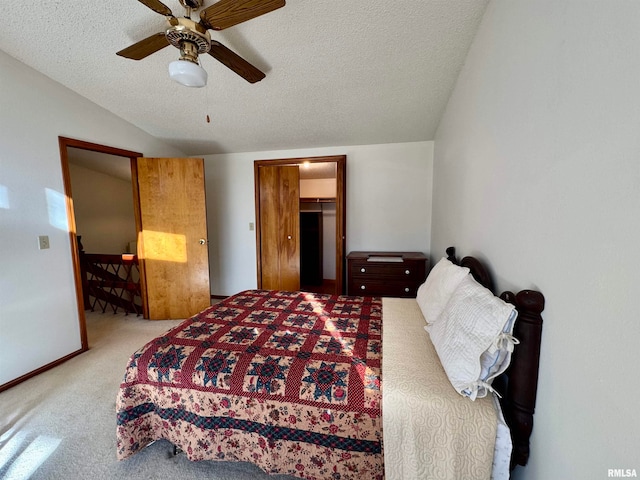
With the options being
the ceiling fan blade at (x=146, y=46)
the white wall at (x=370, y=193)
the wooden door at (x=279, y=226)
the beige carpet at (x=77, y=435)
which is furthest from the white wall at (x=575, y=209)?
the wooden door at (x=279, y=226)

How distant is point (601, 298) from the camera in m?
0.62

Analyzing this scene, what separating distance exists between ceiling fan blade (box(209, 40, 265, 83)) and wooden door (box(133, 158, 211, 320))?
1.68m

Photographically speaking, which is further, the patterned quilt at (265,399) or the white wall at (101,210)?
the white wall at (101,210)

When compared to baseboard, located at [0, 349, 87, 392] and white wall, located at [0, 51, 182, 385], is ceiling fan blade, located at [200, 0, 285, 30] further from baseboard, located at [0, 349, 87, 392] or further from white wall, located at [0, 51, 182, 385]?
baseboard, located at [0, 349, 87, 392]

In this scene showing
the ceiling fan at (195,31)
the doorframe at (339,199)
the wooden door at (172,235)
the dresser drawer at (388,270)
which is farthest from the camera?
the doorframe at (339,199)

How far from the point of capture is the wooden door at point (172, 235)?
305 centimetres

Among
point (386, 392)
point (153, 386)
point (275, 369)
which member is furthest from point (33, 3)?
point (386, 392)

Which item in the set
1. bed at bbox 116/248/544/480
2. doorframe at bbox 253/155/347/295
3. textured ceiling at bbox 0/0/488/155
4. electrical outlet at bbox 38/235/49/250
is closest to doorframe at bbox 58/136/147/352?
electrical outlet at bbox 38/235/49/250

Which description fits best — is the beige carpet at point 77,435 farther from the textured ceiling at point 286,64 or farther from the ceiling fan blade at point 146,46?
the textured ceiling at point 286,64

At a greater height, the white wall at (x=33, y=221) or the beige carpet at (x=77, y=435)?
the white wall at (x=33, y=221)

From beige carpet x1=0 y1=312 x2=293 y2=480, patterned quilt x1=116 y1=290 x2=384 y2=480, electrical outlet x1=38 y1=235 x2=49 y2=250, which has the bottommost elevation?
beige carpet x1=0 y1=312 x2=293 y2=480

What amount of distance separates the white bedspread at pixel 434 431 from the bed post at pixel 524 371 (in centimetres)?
9

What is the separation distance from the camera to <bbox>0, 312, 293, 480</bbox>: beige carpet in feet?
4.25

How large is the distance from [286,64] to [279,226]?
2.11 m
